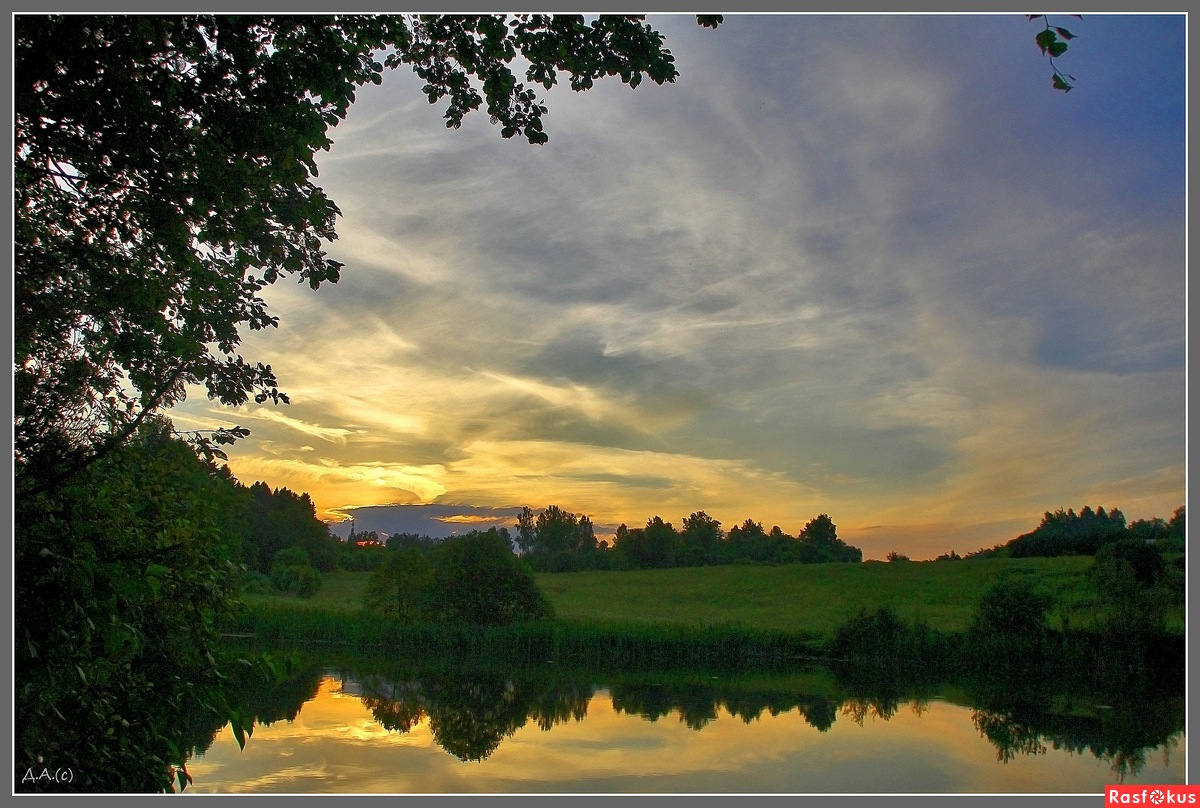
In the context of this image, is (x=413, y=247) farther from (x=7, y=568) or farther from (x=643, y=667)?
(x=643, y=667)

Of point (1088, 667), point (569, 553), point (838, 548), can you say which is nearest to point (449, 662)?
point (569, 553)

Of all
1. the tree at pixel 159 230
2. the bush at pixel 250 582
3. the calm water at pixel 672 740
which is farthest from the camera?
the calm water at pixel 672 740

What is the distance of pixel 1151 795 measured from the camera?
3.23 m

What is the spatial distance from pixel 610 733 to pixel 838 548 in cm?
855

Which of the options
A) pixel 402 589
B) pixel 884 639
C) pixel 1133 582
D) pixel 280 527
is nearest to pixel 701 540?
pixel 884 639

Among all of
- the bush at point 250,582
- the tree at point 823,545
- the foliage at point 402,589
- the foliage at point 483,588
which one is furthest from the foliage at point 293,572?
the tree at point 823,545

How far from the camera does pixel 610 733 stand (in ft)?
28.0

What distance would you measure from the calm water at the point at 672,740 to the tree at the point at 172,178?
10.7ft

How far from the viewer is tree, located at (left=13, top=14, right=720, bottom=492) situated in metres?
3.01

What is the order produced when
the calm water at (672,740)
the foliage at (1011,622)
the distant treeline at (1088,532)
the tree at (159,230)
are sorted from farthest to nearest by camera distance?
the foliage at (1011,622) → the distant treeline at (1088,532) → the calm water at (672,740) → the tree at (159,230)

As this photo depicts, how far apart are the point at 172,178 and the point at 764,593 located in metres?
15.8

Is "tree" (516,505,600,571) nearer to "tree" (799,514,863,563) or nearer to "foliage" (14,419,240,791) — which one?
"tree" (799,514,863,563)

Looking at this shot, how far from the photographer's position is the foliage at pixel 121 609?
6.95 ft

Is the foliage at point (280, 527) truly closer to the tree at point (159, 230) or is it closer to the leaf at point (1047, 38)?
the tree at point (159, 230)
